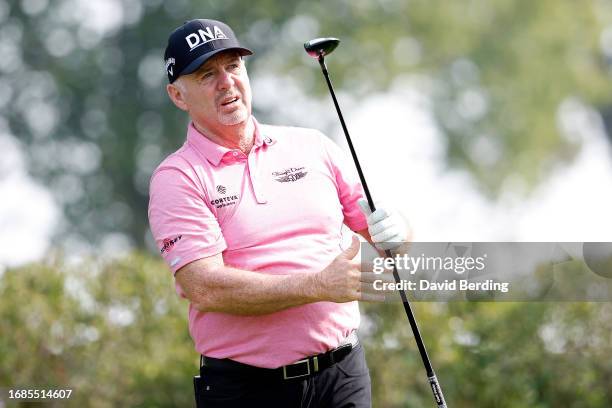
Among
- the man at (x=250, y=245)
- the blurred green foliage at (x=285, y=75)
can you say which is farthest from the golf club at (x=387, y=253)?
the blurred green foliage at (x=285, y=75)

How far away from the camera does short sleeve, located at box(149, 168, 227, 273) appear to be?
446 centimetres

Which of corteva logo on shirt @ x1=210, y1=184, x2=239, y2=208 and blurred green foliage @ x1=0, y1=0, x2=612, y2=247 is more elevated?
blurred green foliage @ x1=0, y1=0, x2=612, y2=247

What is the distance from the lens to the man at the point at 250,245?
14.6 ft

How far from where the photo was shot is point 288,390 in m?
4.57

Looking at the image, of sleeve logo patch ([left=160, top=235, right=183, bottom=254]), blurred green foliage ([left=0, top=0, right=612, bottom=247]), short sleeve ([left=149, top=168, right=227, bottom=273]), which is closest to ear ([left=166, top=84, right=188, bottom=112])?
short sleeve ([left=149, top=168, right=227, bottom=273])

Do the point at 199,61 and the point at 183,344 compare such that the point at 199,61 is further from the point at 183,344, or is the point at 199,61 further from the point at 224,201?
the point at 183,344

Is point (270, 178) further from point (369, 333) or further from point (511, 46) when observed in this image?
point (511, 46)

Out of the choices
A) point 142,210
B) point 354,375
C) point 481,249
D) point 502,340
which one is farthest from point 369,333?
point 142,210

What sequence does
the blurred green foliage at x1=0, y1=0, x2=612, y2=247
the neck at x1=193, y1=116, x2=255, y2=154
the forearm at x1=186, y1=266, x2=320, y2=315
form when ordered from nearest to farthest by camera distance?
the forearm at x1=186, y1=266, x2=320, y2=315
the neck at x1=193, y1=116, x2=255, y2=154
the blurred green foliage at x1=0, y1=0, x2=612, y2=247

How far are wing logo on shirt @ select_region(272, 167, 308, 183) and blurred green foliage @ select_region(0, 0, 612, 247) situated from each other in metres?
19.9

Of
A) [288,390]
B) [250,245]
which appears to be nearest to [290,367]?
[288,390]

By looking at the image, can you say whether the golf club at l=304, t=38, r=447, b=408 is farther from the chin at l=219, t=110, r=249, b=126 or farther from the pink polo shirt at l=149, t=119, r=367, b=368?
the chin at l=219, t=110, r=249, b=126

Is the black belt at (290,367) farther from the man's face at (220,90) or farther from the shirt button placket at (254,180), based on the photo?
the man's face at (220,90)

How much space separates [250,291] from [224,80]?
90 cm
